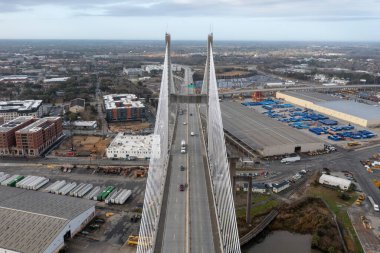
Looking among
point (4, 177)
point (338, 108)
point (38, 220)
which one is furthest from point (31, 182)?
point (338, 108)

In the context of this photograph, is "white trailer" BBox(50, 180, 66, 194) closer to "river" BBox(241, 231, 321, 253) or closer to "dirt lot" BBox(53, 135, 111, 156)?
"dirt lot" BBox(53, 135, 111, 156)

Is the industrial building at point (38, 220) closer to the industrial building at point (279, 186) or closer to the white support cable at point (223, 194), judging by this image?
the white support cable at point (223, 194)

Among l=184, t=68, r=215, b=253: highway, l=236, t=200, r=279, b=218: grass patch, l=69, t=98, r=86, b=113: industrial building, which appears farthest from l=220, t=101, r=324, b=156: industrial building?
l=69, t=98, r=86, b=113: industrial building

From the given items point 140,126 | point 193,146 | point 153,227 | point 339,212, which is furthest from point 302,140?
point 153,227

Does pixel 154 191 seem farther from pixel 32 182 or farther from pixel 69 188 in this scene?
pixel 32 182

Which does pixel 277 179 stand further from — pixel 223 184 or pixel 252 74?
pixel 252 74

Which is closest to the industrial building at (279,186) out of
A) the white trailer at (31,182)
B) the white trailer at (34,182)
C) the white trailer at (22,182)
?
the white trailer at (34,182)

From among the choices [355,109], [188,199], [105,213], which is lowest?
[105,213]
